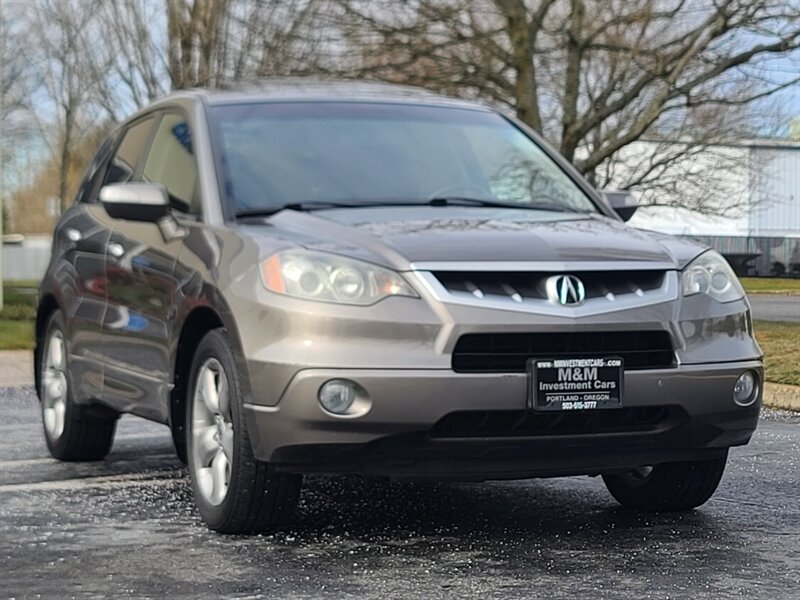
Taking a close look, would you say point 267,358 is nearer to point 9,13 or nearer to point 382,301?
point 382,301

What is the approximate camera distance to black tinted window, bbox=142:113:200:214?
5.88 metres

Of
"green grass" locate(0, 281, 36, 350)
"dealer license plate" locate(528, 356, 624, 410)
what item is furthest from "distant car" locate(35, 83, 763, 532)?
"green grass" locate(0, 281, 36, 350)

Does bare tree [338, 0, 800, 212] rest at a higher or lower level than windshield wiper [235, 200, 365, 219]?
higher

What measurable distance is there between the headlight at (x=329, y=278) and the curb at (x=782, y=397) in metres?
5.40

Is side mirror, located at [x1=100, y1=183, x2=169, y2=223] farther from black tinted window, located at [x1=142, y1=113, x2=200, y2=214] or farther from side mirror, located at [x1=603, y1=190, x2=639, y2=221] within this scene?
side mirror, located at [x1=603, y1=190, x2=639, y2=221]

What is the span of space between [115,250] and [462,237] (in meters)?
1.94

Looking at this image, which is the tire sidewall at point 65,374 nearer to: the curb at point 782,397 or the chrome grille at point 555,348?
the chrome grille at point 555,348

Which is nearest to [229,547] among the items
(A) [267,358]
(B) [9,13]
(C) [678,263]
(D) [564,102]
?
(A) [267,358]

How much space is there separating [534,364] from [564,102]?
16.9 meters

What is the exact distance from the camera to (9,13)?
42531 mm

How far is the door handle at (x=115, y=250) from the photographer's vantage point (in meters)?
6.25

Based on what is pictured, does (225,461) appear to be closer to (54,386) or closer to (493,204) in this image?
(493,204)

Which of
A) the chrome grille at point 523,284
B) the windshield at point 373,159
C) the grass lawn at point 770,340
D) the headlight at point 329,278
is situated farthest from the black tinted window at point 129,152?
the grass lawn at point 770,340

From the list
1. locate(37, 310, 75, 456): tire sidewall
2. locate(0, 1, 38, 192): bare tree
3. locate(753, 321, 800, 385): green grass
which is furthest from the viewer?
locate(0, 1, 38, 192): bare tree
